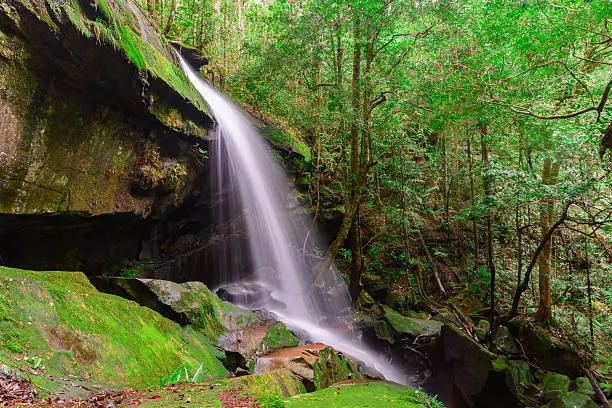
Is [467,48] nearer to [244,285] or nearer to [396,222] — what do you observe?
[396,222]

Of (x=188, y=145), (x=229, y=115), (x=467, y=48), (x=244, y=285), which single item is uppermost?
(x=467, y=48)

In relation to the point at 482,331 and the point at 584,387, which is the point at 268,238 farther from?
the point at 584,387

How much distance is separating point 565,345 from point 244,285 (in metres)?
9.52

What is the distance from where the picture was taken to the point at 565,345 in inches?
368

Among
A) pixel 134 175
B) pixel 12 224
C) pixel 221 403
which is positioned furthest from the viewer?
pixel 134 175

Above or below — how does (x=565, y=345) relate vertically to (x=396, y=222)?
below

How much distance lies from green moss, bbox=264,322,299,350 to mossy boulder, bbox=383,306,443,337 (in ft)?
A: 12.9

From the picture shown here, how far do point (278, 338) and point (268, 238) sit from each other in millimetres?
5793

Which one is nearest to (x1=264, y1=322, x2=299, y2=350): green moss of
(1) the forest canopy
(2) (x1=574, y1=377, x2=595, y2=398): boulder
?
(1) the forest canopy

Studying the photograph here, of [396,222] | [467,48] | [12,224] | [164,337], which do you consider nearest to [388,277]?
[396,222]

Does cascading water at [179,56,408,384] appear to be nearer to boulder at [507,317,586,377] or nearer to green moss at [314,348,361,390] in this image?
green moss at [314,348,361,390]

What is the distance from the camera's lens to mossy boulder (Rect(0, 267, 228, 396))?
2881mm

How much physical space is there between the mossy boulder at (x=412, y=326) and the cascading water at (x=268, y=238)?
3.44 feet

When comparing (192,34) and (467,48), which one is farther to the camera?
(192,34)
